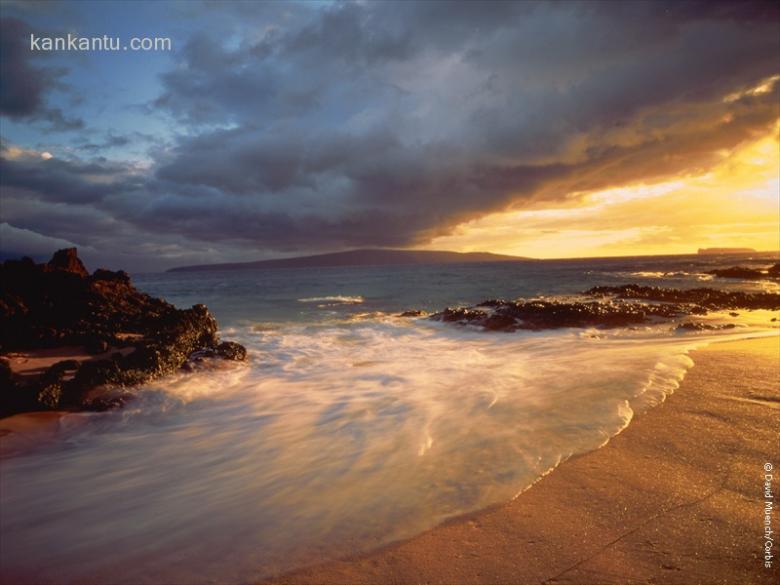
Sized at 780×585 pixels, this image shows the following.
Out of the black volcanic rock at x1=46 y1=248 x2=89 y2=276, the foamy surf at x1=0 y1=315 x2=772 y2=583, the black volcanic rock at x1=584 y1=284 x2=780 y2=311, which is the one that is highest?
the black volcanic rock at x1=46 y1=248 x2=89 y2=276

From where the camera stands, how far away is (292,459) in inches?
190

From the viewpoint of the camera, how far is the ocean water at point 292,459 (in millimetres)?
3180

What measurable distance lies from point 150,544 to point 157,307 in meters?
13.5

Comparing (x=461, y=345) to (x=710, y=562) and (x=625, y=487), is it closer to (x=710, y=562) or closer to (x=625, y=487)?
(x=625, y=487)

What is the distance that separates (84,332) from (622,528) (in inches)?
491

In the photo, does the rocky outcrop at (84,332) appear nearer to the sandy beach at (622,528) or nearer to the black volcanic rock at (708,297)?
the sandy beach at (622,528)

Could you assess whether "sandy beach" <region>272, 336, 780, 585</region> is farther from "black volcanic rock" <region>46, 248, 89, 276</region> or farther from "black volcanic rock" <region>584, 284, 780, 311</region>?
"black volcanic rock" <region>584, 284, 780, 311</region>

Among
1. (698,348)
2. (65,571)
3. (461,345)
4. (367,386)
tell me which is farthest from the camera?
(461,345)

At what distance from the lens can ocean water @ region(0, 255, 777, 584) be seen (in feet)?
10.4

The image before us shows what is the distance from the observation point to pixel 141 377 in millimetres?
8086

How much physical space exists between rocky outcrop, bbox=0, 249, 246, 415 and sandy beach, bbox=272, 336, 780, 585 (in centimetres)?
647

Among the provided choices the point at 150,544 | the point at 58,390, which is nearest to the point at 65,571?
the point at 150,544

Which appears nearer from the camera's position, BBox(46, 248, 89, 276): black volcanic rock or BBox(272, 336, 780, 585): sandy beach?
BBox(272, 336, 780, 585): sandy beach

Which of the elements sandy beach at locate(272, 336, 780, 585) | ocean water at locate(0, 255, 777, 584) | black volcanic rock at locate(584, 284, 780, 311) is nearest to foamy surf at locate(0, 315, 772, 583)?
ocean water at locate(0, 255, 777, 584)
